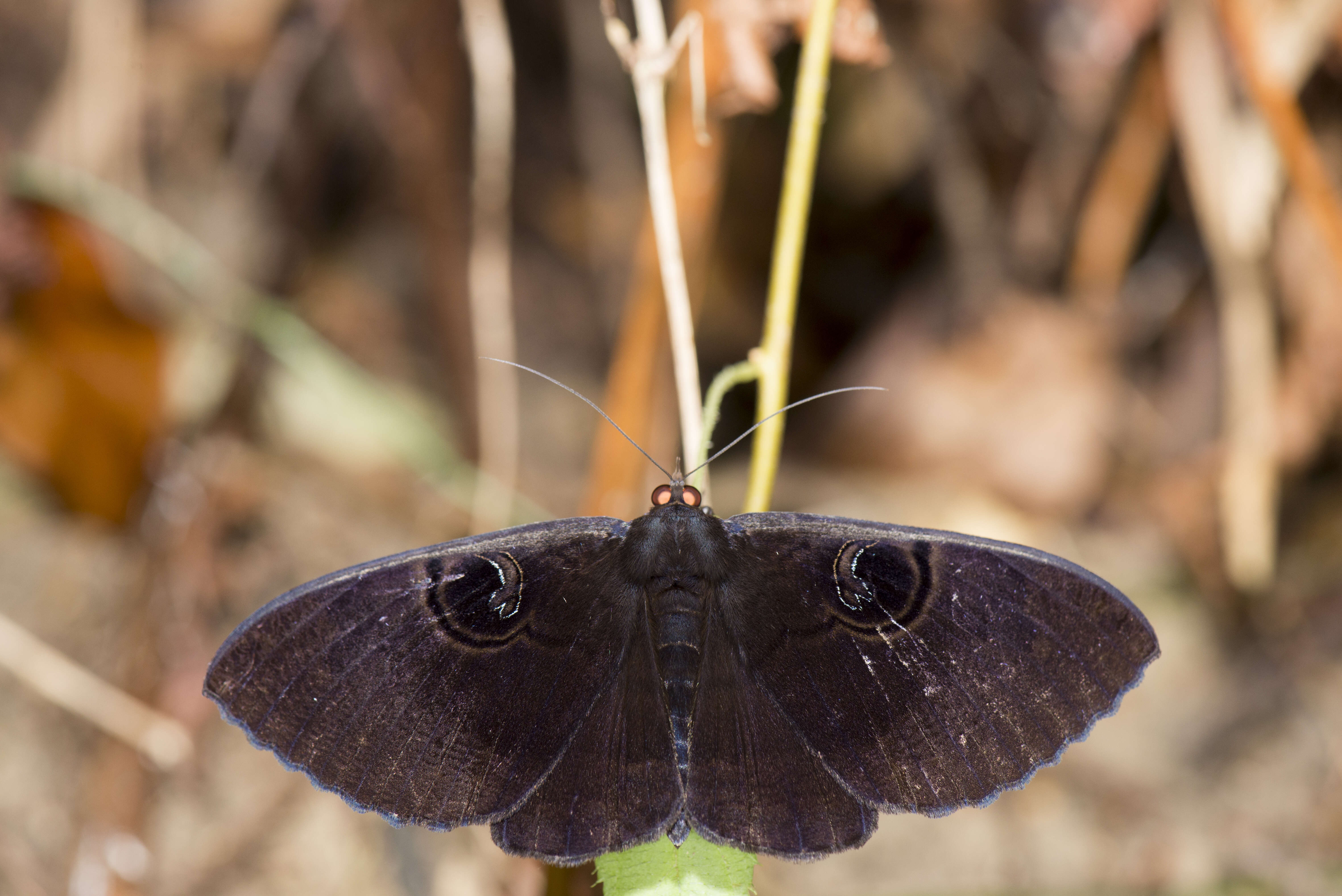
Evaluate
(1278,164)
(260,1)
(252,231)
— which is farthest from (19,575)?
(1278,164)

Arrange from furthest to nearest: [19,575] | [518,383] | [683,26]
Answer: [518,383]
[19,575]
[683,26]

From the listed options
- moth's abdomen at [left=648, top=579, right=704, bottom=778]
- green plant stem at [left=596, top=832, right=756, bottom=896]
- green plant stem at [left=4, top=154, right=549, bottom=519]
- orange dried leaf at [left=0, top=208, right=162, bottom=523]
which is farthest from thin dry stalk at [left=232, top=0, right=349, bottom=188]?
green plant stem at [left=596, top=832, right=756, bottom=896]

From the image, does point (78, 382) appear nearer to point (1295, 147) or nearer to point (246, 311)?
point (246, 311)

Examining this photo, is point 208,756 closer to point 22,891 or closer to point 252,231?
point 22,891

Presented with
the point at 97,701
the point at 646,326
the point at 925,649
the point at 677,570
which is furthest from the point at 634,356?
the point at 97,701

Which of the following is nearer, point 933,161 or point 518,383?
point 933,161

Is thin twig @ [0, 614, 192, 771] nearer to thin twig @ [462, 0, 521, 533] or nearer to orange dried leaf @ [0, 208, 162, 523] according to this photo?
orange dried leaf @ [0, 208, 162, 523]

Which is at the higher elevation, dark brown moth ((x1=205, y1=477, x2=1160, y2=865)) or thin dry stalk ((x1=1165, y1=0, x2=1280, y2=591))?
thin dry stalk ((x1=1165, y1=0, x2=1280, y2=591))
